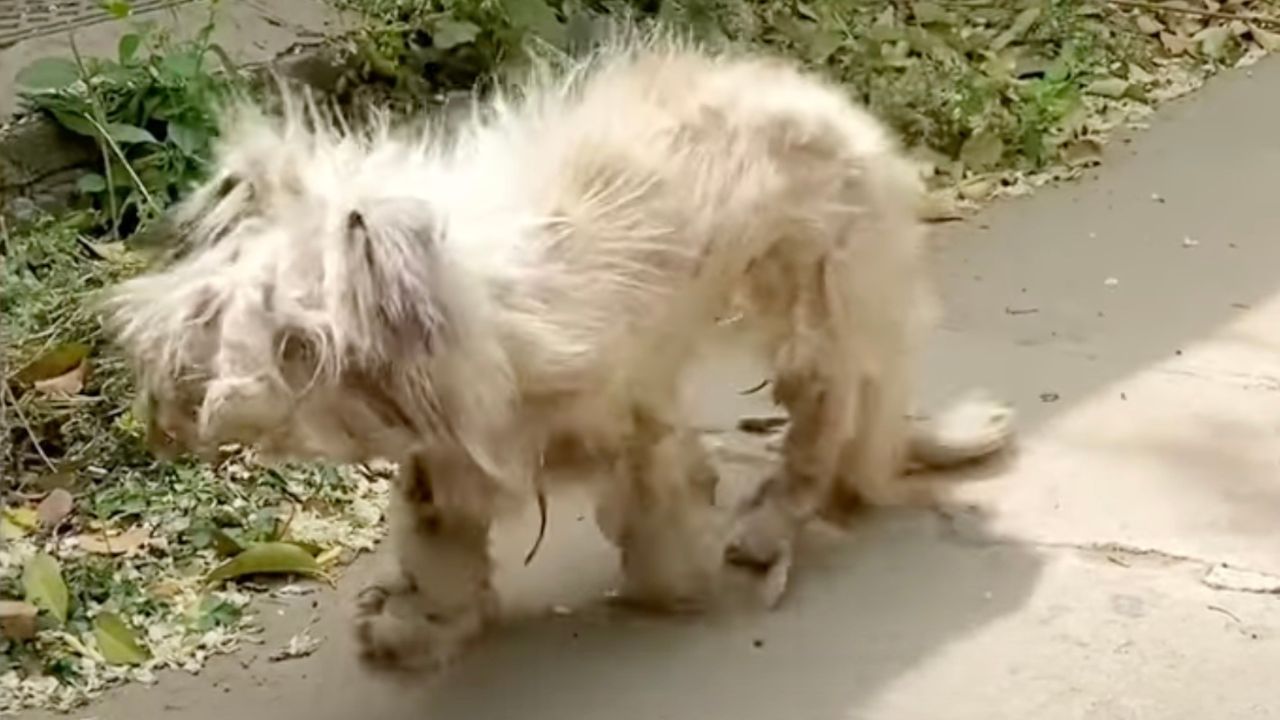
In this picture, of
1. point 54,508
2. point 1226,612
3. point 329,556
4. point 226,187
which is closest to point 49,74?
point 54,508

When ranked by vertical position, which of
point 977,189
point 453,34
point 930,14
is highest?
point 453,34

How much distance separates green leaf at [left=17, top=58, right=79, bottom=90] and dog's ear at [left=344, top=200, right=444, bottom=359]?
1.71m

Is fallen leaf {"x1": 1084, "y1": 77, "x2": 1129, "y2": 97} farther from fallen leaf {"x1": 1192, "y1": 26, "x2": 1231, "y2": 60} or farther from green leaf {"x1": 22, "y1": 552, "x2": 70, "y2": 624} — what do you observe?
green leaf {"x1": 22, "y1": 552, "x2": 70, "y2": 624}

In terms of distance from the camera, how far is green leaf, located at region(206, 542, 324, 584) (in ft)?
9.82

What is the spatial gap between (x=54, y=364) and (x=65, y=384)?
5 cm

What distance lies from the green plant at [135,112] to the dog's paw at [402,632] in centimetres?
132

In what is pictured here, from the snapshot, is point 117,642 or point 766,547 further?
point 766,547

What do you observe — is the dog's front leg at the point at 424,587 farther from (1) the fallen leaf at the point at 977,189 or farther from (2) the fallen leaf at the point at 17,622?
(1) the fallen leaf at the point at 977,189

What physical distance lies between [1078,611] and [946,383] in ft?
2.53

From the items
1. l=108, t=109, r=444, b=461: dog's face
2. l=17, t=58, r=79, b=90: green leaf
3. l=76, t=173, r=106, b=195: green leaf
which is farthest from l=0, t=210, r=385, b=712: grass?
l=108, t=109, r=444, b=461: dog's face

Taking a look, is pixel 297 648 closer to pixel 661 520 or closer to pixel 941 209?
pixel 661 520

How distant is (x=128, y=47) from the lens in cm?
388

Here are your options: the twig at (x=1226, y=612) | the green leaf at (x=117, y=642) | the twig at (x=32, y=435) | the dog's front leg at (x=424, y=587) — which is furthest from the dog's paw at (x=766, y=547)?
the twig at (x=32, y=435)

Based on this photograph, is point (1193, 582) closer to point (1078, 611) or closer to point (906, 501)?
point (1078, 611)
